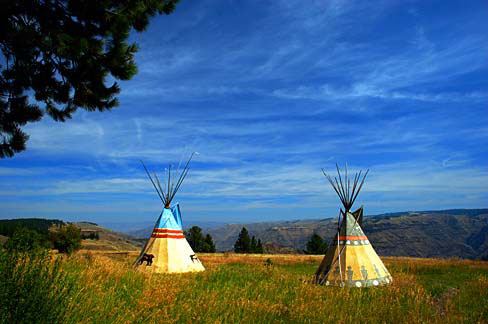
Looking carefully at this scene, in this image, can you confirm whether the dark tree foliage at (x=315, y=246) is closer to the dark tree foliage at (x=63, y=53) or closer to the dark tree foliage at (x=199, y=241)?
the dark tree foliage at (x=199, y=241)

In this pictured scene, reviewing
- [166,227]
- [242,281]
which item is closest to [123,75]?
[242,281]

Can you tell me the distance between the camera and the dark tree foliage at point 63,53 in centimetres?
584

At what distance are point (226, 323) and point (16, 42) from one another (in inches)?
222

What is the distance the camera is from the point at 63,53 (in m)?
5.81

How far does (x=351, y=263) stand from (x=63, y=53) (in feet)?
28.6

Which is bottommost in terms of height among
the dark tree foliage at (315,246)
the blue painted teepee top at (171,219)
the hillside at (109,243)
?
the hillside at (109,243)

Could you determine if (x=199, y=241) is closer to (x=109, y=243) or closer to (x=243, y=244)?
(x=243, y=244)

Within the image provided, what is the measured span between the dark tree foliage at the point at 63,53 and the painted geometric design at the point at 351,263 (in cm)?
732

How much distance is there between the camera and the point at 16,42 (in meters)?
5.55

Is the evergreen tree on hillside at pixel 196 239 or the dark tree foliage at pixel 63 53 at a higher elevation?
the dark tree foliage at pixel 63 53

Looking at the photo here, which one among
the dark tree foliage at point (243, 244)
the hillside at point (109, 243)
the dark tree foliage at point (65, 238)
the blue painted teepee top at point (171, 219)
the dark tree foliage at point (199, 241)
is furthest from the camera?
the hillside at point (109, 243)

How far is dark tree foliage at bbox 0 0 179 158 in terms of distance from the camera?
584 cm

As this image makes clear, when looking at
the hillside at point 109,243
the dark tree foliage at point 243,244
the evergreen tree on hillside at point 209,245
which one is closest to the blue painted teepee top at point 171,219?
the evergreen tree on hillside at point 209,245

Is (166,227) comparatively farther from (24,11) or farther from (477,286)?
(477,286)
